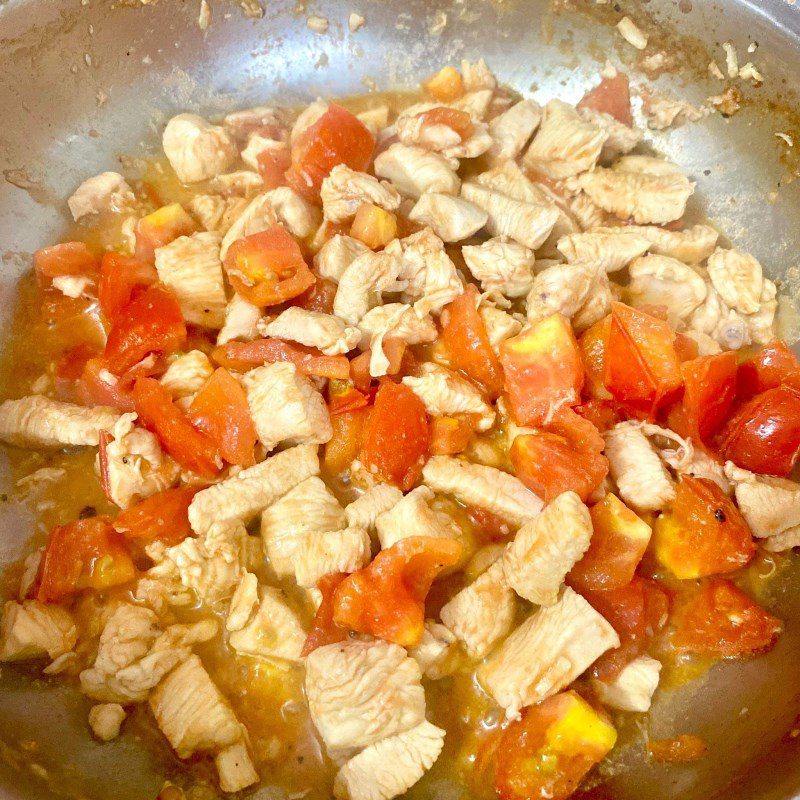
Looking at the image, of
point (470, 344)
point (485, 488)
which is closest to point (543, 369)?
point (470, 344)

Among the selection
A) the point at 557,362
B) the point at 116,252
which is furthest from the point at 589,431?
the point at 116,252

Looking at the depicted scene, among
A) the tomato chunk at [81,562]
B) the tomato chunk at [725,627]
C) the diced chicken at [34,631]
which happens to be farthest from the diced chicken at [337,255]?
the tomato chunk at [725,627]

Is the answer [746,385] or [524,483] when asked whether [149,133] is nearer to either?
[524,483]

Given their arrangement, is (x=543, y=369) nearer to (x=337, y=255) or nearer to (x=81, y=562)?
(x=337, y=255)

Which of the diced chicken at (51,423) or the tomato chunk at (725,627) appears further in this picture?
the diced chicken at (51,423)

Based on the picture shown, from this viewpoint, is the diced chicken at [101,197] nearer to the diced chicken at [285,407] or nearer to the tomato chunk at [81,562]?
the diced chicken at [285,407]

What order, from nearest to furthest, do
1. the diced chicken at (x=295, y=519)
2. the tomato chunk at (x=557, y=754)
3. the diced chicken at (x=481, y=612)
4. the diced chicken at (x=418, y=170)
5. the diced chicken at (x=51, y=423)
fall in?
the tomato chunk at (x=557, y=754)
the diced chicken at (x=481, y=612)
the diced chicken at (x=295, y=519)
the diced chicken at (x=51, y=423)
the diced chicken at (x=418, y=170)
